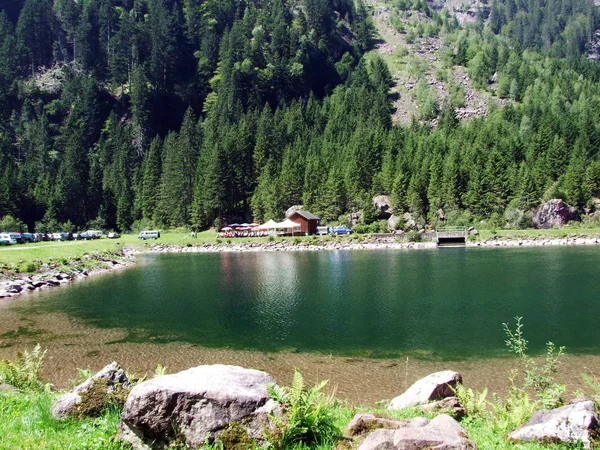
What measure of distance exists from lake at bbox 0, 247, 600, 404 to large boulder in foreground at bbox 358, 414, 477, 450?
1206cm

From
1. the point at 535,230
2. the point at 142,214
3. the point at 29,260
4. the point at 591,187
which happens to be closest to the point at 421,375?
the point at 29,260

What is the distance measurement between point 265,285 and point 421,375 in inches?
960

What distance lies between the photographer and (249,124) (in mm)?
125625

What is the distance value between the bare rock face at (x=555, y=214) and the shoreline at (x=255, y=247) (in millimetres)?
9807

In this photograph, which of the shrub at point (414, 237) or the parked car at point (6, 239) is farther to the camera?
the shrub at point (414, 237)

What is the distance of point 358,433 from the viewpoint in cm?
683

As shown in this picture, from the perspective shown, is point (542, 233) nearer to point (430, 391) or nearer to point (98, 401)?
point (430, 391)

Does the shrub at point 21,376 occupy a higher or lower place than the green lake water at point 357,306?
higher

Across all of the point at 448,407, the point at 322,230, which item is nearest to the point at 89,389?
the point at 448,407

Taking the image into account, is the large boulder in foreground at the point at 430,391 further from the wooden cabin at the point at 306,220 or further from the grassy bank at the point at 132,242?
the wooden cabin at the point at 306,220

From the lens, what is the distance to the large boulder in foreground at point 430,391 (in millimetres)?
10617

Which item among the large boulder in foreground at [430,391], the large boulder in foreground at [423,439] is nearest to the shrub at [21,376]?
the large boulder in foreground at [423,439]

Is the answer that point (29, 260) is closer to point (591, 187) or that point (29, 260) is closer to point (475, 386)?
point (475, 386)

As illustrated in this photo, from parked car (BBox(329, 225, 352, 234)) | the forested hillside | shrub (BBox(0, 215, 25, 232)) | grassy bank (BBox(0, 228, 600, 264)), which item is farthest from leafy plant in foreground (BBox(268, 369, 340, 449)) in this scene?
shrub (BBox(0, 215, 25, 232))
